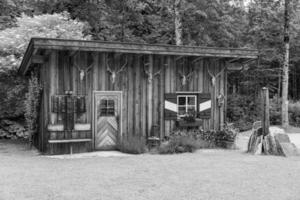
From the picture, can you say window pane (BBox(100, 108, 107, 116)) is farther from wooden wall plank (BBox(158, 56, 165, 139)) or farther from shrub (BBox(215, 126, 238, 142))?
shrub (BBox(215, 126, 238, 142))

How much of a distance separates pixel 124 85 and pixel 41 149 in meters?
3.24

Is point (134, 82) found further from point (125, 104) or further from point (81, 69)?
point (81, 69)

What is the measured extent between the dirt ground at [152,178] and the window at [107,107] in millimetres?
2123

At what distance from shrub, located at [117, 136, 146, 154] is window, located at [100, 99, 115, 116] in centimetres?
92

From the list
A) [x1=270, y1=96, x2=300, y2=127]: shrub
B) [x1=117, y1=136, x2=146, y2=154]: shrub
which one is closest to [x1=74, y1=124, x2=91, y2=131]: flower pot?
[x1=117, y1=136, x2=146, y2=154]: shrub

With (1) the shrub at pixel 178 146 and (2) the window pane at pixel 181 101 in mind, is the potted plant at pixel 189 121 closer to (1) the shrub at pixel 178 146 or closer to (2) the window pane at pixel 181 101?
(2) the window pane at pixel 181 101

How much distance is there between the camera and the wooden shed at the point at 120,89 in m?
10.4

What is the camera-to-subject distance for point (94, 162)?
8.77 metres

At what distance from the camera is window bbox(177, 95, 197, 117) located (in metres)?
12.3

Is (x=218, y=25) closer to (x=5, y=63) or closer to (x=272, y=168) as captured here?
(x=5, y=63)

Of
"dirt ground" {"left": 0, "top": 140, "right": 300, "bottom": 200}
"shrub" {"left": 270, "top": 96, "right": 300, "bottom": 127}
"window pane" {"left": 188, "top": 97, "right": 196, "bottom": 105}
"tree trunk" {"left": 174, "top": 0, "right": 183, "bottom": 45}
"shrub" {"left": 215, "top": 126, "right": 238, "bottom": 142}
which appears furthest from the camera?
"tree trunk" {"left": 174, "top": 0, "right": 183, "bottom": 45}

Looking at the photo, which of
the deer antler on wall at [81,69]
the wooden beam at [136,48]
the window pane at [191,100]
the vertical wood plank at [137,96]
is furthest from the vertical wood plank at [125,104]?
the window pane at [191,100]

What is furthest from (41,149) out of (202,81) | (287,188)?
(287,188)

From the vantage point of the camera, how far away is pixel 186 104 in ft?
40.7
